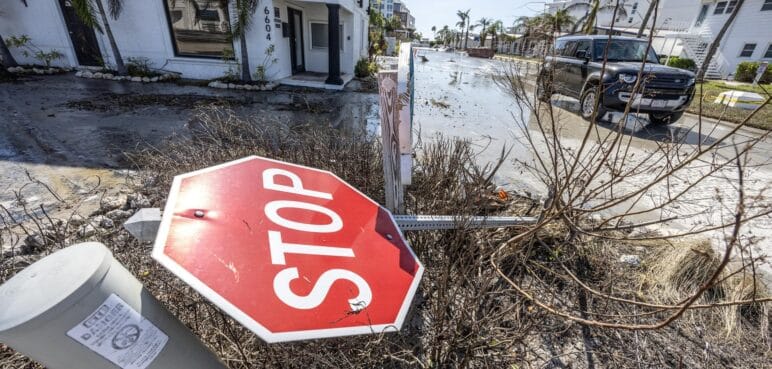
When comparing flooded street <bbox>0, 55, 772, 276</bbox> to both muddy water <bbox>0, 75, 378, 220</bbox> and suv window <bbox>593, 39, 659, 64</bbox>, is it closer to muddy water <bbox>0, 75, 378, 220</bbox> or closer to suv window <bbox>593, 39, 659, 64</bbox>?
muddy water <bbox>0, 75, 378, 220</bbox>

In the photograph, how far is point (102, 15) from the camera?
9.41 meters

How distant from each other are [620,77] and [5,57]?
58.5 ft

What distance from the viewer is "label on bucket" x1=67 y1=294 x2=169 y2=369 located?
81 centimetres

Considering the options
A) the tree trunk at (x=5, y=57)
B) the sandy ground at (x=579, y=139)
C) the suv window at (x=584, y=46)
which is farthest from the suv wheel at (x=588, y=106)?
the tree trunk at (x=5, y=57)

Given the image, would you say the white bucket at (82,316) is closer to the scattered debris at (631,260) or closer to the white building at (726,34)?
→ the scattered debris at (631,260)

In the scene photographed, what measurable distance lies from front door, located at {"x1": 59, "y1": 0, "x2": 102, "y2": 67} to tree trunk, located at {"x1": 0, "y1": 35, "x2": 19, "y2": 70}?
64.6 inches

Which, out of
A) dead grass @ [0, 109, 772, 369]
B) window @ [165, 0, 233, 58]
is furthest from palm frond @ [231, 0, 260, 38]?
dead grass @ [0, 109, 772, 369]

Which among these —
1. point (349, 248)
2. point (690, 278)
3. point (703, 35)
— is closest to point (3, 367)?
point (349, 248)

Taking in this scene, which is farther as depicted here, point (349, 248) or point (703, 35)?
point (703, 35)

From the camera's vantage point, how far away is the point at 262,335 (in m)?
0.82

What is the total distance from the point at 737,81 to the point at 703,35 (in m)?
5.84

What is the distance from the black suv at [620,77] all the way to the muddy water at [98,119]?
5.51 m

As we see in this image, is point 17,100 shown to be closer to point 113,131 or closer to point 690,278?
→ point 113,131

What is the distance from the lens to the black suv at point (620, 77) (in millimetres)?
7133
